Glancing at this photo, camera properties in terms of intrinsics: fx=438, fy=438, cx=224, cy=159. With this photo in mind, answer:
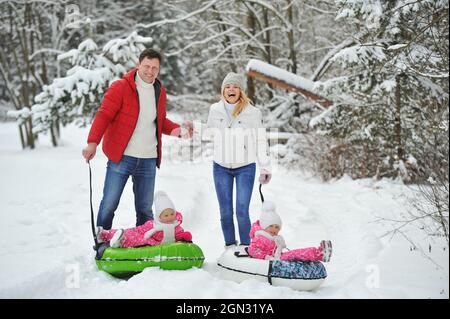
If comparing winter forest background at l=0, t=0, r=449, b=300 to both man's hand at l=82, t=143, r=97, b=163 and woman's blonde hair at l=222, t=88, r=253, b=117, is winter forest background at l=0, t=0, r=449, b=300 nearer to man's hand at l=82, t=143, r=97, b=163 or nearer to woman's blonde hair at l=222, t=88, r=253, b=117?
woman's blonde hair at l=222, t=88, r=253, b=117

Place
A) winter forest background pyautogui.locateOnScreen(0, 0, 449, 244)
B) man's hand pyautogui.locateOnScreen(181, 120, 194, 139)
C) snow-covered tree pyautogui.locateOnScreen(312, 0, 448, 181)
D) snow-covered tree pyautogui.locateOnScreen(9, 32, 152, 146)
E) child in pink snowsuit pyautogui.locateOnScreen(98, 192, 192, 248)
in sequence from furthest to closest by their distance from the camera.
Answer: snow-covered tree pyautogui.locateOnScreen(9, 32, 152, 146)
snow-covered tree pyautogui.locateOnScreen(312, 0, 448, 181)
winter forest background pyautogui.locateOnScreen(0, 0, 449, 244)
man's hand pyautogui.locateOnScreen(181, 120, 194, 139)
child in pink snowsuit pyautogui.locateOnScreen(98, 192, 192, 248)

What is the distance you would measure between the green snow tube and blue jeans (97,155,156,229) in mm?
493

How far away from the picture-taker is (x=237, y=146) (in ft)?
13.8

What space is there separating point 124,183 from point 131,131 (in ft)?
1.68

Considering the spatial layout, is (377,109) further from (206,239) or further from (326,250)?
(326,250)

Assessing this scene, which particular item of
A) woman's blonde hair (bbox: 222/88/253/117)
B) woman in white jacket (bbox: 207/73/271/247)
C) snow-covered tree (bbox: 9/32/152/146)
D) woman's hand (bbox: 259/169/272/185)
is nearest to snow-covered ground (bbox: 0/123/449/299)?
woman in white jacket (bbox: 207/73/271/247)

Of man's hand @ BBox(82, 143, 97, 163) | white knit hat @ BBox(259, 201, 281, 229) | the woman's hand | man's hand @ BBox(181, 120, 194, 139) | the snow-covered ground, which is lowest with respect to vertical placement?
the snow-covered ground

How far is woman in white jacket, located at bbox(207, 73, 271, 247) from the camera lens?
423 cm

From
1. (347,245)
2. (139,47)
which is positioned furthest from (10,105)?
(347,245)

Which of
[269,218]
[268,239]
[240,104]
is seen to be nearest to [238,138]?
[240,104]

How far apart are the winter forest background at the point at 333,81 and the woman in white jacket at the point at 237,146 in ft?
4.49

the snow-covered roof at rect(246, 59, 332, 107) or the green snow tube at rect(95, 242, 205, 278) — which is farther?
the snow-covered roof at rect(246, 59, 332, 107)

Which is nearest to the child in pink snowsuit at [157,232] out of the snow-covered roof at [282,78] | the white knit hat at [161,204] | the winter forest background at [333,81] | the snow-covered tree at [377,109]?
the white knit hat at [161,204]
